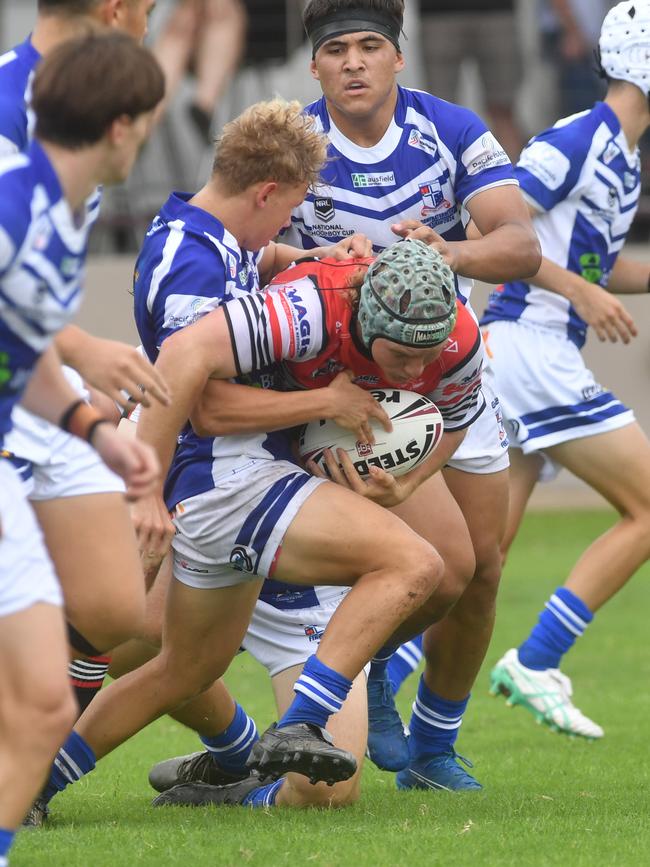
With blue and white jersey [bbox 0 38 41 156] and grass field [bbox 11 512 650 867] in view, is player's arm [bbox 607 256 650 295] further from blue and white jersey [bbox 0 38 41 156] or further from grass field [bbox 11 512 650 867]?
blue and white jersey [bbox 0 38 41 156]

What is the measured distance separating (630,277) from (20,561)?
4.47 metres

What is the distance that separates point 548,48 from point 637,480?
9.81 meters

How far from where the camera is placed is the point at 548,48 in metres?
15.7

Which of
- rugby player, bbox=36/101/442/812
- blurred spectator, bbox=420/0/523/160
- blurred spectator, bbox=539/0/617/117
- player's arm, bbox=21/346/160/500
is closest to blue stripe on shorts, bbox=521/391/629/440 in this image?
rugby player, bbox=36/101/442/812

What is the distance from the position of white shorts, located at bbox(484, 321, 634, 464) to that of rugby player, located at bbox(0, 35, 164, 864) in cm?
366

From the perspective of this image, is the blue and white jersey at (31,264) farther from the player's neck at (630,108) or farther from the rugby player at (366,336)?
the player's neck at (630,108)

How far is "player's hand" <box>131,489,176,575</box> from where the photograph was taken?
14.8 feet

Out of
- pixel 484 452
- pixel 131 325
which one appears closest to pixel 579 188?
pixel 484 452

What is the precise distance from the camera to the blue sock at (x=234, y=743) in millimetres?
5375

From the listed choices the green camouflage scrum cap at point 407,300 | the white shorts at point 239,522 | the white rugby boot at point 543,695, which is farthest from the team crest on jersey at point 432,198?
the white rugby boot at point 543,695

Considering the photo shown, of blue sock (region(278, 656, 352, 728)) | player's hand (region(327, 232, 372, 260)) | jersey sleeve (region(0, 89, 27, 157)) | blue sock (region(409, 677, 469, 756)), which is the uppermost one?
jersey sleeve (region(0, 89, 27, 157))

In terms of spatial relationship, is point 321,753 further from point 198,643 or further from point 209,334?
point 209,334

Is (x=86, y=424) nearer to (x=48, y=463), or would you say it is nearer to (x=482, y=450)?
(x=48, y=463)

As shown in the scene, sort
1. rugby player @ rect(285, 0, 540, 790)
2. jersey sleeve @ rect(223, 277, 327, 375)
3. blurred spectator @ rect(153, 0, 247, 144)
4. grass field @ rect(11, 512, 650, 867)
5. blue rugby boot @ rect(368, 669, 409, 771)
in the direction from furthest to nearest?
blurred spectator @ rect(153, 0, 247, 144) < blue rugby boot @ rect(368, 669, 409, 771) < rugby player @ rect(285, 0, 540, 790) < jersey sleeve @ rect(223, 277, 327, 375) < grass field @ rect(11, 512, 650, 867)
